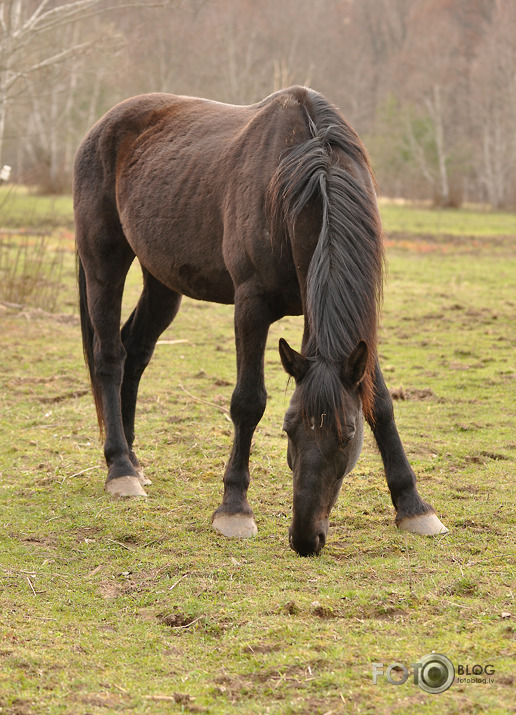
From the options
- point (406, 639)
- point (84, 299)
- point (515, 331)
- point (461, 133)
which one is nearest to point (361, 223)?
point (406, 639)

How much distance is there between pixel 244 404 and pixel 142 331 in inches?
61.9

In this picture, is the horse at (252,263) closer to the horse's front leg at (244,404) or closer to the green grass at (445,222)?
the horse's front leg at (244,404)

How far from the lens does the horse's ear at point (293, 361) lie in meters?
3.21

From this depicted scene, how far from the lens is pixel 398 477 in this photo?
3982 millimetres

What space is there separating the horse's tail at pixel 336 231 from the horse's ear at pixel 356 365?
5cm

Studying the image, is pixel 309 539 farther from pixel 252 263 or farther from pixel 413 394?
pixel 413 394

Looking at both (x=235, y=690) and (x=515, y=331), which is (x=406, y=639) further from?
(x=515, y=331)

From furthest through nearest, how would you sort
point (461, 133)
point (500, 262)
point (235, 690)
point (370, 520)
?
1. point (461, 133)
2. point (500, 262)
3. point (370, 520)
4. point (235, 690)

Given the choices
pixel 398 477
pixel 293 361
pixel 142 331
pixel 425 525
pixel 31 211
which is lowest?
pixel 31 211

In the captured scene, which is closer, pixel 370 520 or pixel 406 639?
pixel 406 639

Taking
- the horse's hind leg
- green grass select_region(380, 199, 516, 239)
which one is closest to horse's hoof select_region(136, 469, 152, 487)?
the horse's hind leg

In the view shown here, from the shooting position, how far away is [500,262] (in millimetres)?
14859

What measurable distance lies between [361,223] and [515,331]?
19.9 ft

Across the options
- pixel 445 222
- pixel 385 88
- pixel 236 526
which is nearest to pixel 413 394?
pixel 236 526
